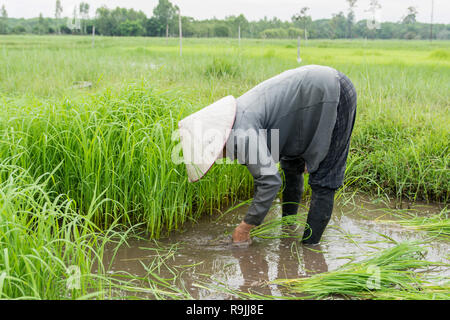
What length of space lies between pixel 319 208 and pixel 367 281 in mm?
618

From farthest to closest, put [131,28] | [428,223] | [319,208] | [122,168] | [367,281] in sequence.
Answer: [131,28] < [428,223] < [122,168] < [319,208] < [367,281]

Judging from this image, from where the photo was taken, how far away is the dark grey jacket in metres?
2.42

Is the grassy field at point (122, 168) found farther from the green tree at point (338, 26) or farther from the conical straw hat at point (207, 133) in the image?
the green tree at point (338, 26)

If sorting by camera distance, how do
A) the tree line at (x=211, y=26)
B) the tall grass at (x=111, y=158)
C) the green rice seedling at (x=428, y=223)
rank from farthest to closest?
the tree line at (x=211, y=26), the green rice seedling at (x=428, y=223), the tall grass at (x=111, y=158)

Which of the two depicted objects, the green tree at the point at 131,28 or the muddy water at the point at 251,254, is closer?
the muddy water at the point at 251,254

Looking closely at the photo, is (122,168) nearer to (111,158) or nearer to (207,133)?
(111,158)

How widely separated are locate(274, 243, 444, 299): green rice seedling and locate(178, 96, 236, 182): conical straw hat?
0.90 m

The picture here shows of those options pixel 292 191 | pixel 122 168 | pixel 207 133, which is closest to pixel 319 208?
pixel 292 191

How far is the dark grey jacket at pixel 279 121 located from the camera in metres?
2.42

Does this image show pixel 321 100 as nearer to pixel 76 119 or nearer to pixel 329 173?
pixel 329 173

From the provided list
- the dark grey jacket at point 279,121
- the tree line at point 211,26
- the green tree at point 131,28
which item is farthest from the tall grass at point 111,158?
the green tree at point 131,28

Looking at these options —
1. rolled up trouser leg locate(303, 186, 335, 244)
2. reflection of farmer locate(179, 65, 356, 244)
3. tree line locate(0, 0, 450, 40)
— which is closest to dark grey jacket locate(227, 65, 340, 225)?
reflection of farmer locate(179, 65, 356, 244)

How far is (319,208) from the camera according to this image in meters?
2.77

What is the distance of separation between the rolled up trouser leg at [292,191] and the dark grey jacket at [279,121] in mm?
575
